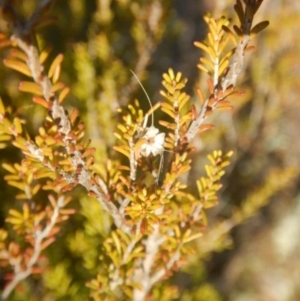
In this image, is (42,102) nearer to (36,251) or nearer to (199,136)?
(36,251)

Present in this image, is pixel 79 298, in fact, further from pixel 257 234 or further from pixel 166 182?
pixel 257 234

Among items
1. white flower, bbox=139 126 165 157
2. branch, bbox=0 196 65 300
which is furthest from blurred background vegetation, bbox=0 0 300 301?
white flower, bbox=139 126 165 157

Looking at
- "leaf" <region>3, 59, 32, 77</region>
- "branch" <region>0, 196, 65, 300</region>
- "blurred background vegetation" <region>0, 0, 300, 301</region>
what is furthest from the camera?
"blurred background vegetation" <region>0, 0, 300, 301</region>

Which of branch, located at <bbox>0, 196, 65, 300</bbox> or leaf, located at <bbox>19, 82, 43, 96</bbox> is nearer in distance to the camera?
leaf, located at <bbox>19, 82, 43, 96</bbox>

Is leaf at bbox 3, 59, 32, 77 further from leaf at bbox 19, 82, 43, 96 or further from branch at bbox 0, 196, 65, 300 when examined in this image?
branch at bbox 0, 196, 65, 300

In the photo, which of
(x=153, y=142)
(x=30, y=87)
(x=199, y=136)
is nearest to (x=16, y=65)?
(x=30, y=87)

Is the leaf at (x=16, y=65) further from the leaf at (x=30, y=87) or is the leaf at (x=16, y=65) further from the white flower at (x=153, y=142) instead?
the white flower at (x=153, y=142)

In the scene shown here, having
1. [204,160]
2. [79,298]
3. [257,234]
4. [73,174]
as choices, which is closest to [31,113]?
[79,298]

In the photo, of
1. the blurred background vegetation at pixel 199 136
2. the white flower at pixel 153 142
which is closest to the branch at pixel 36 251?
the blurred background vegetation at pixel 199 136
